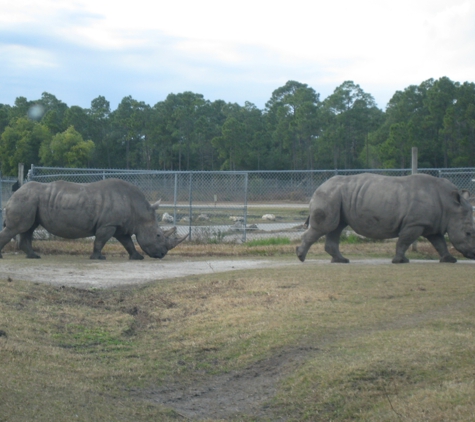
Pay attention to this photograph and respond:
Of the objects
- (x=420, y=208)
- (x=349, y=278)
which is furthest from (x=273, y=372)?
(x=420, y=208)

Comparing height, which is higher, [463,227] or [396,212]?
[396,212]

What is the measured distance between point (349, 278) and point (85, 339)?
4.62 meters

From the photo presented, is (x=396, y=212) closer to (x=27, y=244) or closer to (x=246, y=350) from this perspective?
Answer: (x=246, y=350)

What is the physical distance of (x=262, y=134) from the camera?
60719 mm

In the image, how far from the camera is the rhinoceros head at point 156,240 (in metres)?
16.3

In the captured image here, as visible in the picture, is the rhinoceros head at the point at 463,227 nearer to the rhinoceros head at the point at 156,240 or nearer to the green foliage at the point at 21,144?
the rhinoceros head at the point at 156,240

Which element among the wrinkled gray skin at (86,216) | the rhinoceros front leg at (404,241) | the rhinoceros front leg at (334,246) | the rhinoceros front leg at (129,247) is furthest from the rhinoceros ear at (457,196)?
the rhinoceros front leg at (129,247)

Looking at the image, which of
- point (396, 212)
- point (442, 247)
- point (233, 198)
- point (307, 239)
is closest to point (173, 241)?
point (307, 239)

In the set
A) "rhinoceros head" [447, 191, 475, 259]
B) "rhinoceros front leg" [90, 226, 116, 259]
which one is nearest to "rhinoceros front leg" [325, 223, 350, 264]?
"rhinoceros head" [447, 191, 475, 259]

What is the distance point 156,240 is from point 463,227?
6623 mm

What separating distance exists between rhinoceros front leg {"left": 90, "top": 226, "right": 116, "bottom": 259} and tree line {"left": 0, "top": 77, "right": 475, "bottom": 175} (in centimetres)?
3261

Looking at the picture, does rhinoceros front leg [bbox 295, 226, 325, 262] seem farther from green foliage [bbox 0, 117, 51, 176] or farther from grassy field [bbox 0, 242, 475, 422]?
green foliage [bbox 0, 117, 51, 176]

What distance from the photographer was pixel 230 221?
2566 centimetres

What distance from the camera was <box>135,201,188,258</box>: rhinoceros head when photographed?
16.3 metres
